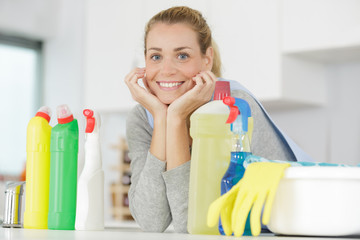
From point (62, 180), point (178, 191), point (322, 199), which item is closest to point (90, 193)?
point (62, 180)

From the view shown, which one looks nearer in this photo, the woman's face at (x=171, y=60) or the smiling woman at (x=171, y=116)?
the smiling woman at (x=171, y=116)

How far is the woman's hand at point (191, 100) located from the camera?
1126 millimetres

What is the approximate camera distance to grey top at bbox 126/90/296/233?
43.5 inches

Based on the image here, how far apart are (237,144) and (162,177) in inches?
10.9

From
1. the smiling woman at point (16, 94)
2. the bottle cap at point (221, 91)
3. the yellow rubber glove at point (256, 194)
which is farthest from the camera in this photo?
the smiling woman at point (16, 94)

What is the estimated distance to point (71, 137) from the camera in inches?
42.3

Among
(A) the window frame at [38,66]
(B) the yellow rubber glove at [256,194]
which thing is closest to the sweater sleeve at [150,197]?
(B) the yellow rubber glove at [256,194]

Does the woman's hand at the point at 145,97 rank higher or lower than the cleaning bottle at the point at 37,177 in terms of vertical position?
→ higher

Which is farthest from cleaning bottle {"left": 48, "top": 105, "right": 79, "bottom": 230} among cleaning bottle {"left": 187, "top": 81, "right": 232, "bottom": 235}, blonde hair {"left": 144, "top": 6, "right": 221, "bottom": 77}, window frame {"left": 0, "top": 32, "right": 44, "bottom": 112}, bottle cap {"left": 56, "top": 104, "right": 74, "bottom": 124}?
window frame {"left": 0, "top": 32, "right": 44, "bottom": 112}

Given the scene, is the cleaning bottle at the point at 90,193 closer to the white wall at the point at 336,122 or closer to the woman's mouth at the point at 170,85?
the woman's mouth at the point at 170,85

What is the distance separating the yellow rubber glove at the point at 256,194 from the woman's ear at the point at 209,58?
0.58 m

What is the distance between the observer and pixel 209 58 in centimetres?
136

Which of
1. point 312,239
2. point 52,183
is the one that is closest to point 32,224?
point 52,183

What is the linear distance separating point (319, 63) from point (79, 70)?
71.0 inches
